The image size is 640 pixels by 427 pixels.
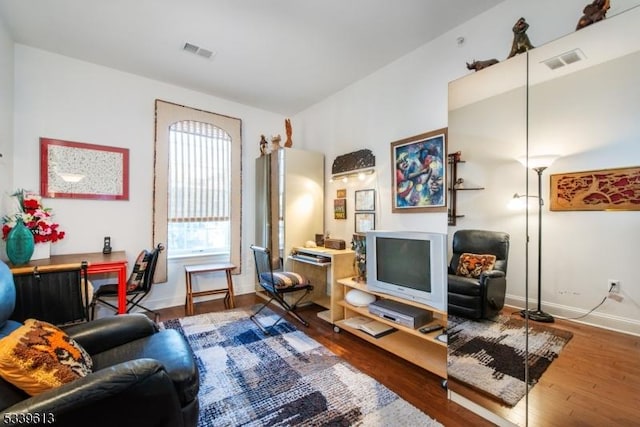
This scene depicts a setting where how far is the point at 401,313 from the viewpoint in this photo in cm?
235

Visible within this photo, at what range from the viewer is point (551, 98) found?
157cm

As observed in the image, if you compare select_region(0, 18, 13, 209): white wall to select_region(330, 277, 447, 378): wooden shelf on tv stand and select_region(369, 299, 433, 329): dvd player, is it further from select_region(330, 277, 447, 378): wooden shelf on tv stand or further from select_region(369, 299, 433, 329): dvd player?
select_region(369, 299, 433, 329): dvd player

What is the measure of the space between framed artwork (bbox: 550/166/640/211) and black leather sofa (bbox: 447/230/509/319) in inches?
13.9

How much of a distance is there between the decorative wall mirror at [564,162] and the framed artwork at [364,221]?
1406 millimetres

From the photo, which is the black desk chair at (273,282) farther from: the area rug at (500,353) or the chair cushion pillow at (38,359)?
the chair cushion pillow at (38,359)

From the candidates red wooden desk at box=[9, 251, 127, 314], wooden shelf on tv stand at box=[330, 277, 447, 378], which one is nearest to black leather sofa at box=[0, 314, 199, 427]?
red wooden desk at box=[9, 251, 127, 314]

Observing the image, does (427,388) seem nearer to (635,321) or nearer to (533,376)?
(533,376)

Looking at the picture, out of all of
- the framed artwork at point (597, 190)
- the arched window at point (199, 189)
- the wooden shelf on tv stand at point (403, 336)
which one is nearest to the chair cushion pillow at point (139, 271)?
the arched window at point (199, 189)

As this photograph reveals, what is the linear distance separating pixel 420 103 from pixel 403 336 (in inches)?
87.2

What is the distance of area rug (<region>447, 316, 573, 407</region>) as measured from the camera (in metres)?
1.58

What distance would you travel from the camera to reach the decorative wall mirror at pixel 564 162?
1.36 m

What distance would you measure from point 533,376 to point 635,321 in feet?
1.84

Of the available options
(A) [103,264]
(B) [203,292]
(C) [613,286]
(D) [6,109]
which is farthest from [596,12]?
(D) [6,109]

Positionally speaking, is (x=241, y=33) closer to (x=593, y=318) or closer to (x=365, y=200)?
(x=365, y=200)
